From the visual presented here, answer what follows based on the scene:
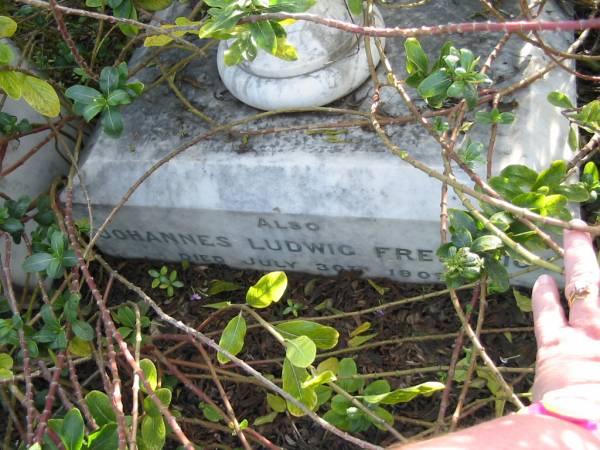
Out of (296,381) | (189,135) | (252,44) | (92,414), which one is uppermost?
(252,44)

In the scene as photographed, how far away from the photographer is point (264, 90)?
2061 millimetres

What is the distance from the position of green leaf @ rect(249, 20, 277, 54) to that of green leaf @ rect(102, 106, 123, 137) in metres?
0.58

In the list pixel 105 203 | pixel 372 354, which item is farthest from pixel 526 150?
pixel 105 203

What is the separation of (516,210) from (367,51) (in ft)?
2.79

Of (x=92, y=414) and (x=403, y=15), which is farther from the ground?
(x=403, y=15)

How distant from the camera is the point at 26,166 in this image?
239cm

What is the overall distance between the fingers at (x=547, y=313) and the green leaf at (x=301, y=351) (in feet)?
1.57

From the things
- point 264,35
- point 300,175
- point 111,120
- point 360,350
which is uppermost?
point 264,35

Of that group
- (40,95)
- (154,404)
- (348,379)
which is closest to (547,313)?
(348,379)

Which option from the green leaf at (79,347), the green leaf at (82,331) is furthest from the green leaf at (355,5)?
the green leaf at (79,347)

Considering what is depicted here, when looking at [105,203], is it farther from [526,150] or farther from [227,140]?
[526,150]

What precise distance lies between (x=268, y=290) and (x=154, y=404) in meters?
0.38

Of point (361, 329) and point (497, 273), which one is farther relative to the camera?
point (361, 329)

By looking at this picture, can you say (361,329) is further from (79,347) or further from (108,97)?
(108,97)
